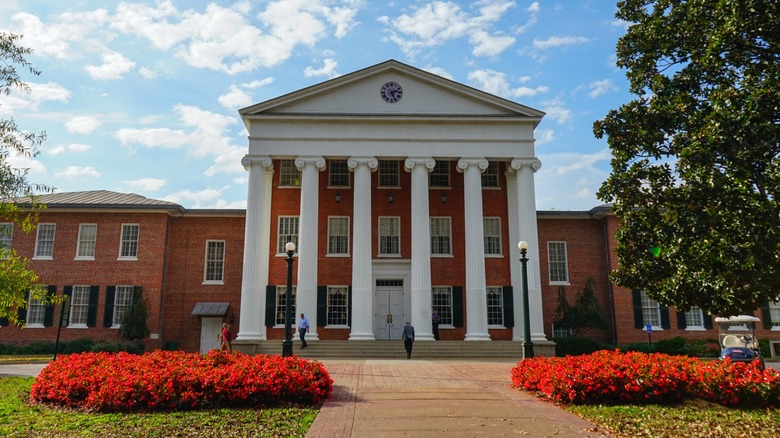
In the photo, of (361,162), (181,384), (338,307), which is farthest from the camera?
(338,307)

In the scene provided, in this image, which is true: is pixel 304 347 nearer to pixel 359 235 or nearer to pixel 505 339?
pixel 359 235

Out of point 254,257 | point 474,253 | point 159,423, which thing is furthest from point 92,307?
point 159,423

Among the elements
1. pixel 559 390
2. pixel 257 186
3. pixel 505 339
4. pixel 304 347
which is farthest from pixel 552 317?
Answer: pixel 559 390

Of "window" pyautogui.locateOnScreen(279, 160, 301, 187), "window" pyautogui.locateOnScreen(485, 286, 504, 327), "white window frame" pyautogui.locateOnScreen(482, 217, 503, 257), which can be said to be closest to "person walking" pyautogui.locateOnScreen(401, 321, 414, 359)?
"window" pyautogui.locateOnScreen(485, 286, 504, 327)

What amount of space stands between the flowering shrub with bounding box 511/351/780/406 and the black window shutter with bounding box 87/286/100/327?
87.1ft

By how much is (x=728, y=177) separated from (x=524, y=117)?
757 inches

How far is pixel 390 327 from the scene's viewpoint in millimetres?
29578

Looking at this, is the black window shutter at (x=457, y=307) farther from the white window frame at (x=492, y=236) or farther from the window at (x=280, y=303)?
the window at (x=280, y=303)

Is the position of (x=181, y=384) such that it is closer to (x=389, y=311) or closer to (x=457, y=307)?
(x=389, y=311)

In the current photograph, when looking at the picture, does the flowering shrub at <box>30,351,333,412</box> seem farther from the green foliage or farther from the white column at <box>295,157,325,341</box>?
the green foliage

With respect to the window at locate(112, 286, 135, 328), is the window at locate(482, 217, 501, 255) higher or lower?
higher

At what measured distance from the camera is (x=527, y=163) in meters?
28.8

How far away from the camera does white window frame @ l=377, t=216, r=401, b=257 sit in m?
30.3

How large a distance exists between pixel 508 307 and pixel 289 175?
45.9 feet
